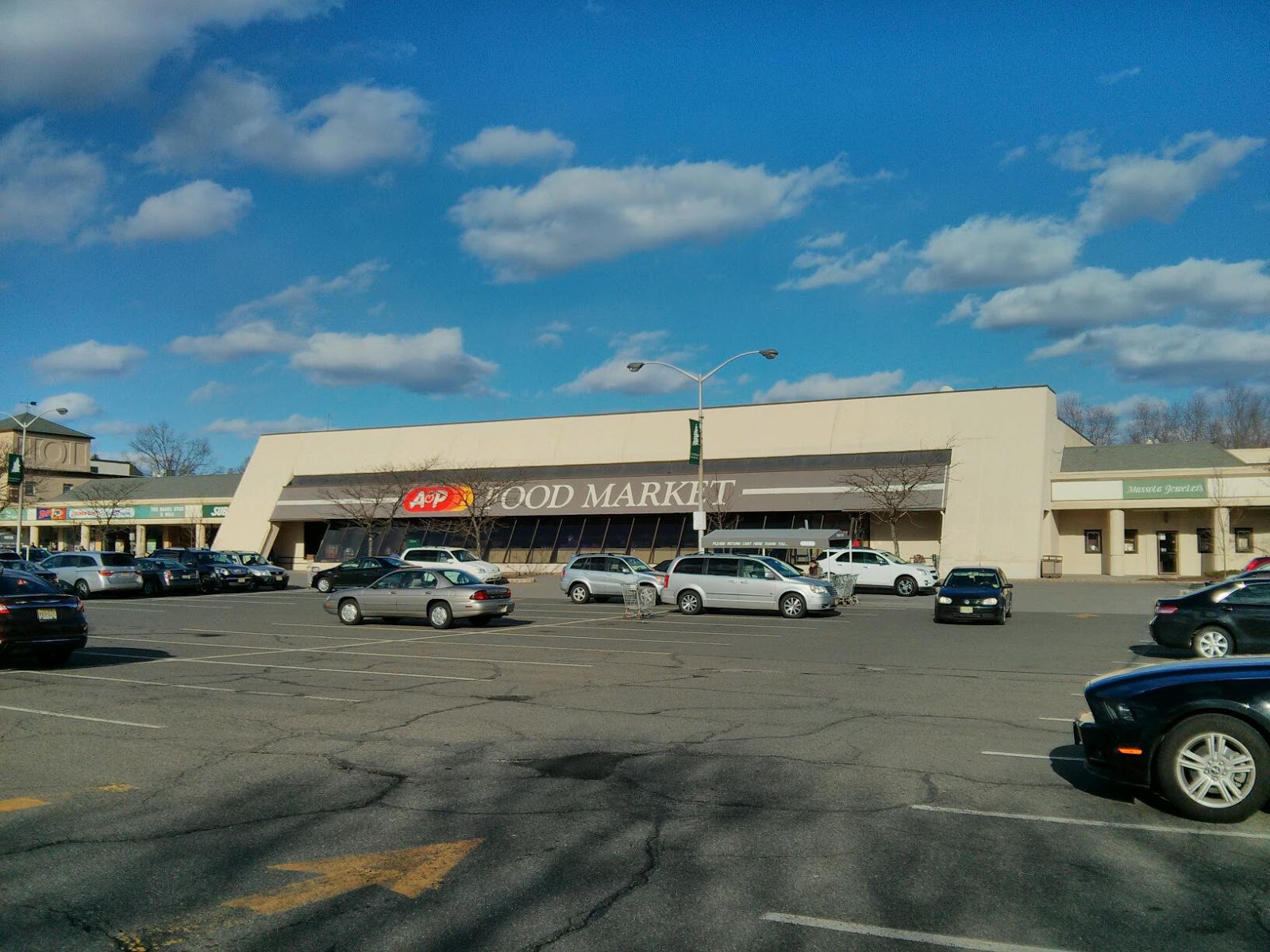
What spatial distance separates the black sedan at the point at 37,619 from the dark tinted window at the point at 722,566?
1641 centimetres

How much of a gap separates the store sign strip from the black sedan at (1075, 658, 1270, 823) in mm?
42351

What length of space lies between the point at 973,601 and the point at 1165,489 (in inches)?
1012

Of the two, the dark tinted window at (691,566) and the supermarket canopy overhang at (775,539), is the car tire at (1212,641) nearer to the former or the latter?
the dark tinted window at (691,566)

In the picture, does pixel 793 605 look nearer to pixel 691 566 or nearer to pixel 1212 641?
pixel 691 566

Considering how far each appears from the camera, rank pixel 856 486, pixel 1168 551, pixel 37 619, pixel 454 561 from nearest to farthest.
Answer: pixel 37 619, pixel 454 561, pixel 856 486, pixel 1168 551

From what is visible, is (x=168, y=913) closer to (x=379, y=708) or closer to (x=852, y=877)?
(x=852, y=877)

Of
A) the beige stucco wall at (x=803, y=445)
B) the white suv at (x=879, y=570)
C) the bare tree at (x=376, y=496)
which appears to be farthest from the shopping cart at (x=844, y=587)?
the bare tree at (x=376, y=496)

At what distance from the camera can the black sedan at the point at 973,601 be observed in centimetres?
2486

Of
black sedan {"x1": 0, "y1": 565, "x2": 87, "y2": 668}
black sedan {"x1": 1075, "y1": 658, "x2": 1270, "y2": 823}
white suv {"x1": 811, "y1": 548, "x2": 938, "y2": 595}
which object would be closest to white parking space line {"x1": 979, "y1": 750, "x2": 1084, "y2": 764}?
black sedan {"x1": 1075, "y1": 658, "x2": 1270, "y2": 823}

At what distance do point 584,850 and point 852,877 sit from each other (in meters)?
1.67

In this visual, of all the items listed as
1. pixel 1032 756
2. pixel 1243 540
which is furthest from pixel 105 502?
pixel 1032 756

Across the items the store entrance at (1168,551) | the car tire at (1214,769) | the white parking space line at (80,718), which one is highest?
the store entrance at (1168,551)

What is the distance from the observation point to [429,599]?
78.7 ft

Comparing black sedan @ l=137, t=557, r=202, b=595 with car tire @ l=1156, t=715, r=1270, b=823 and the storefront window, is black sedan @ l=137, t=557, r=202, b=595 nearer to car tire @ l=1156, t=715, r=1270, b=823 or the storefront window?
car tire @ l=1156, t=715, r=1270, b=823
